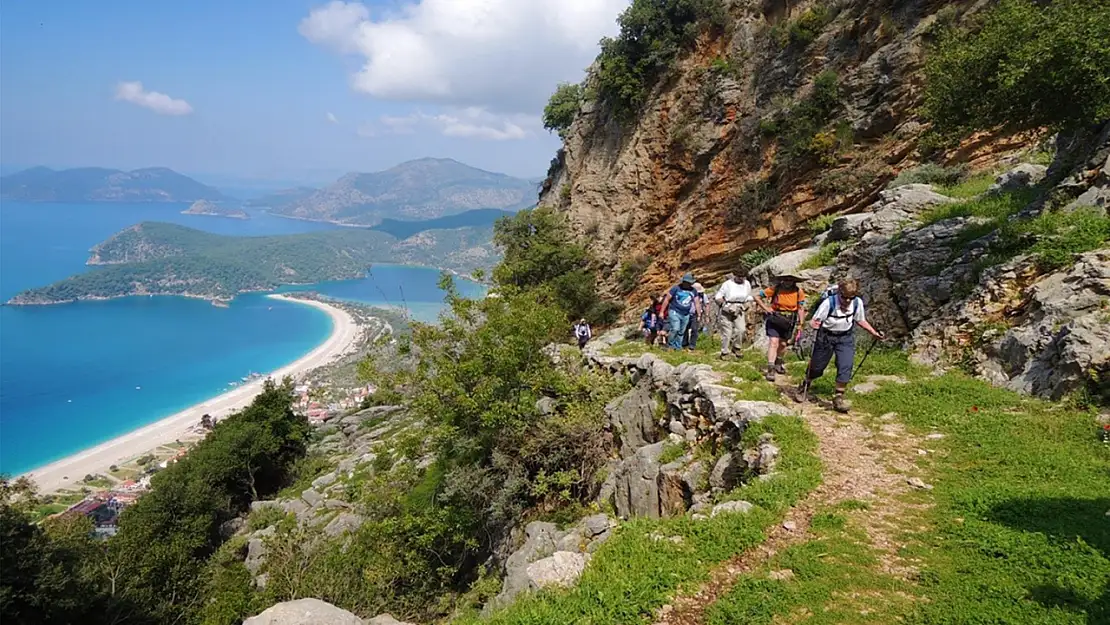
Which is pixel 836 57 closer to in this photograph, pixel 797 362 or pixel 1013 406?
pixel 797 362

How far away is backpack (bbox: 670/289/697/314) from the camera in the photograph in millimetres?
13407

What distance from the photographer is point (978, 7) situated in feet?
61.2

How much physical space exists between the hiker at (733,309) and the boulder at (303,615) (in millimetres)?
9420

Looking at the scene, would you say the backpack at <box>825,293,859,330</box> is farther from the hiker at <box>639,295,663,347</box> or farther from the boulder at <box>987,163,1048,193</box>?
the boulder at <box>987,163,1048,193</box>

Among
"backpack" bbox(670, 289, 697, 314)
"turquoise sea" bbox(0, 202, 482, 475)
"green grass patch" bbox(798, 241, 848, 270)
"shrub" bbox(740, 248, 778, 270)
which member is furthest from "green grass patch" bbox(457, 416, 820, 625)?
"turquoise sea" bbox(0, 202, 482, 475)

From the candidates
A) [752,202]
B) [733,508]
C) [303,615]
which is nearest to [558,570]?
[733,508]

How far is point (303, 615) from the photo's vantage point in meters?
7.27

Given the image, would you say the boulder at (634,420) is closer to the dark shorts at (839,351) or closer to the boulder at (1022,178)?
the dark shorts at (839,351)

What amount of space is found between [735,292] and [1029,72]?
6766 mm

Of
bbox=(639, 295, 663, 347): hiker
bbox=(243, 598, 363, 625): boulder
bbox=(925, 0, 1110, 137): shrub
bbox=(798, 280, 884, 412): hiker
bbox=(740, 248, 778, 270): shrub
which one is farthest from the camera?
bbox=(740, 248, 778, 270): shrub

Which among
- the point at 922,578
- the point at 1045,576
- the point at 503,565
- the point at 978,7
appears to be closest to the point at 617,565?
the point at 922,578

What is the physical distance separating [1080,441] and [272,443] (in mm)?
38654

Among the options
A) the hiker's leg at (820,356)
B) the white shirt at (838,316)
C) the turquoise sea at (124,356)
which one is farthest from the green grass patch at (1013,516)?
the turquoise sea at (124,356)

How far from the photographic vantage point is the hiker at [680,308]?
13430 millimetres
